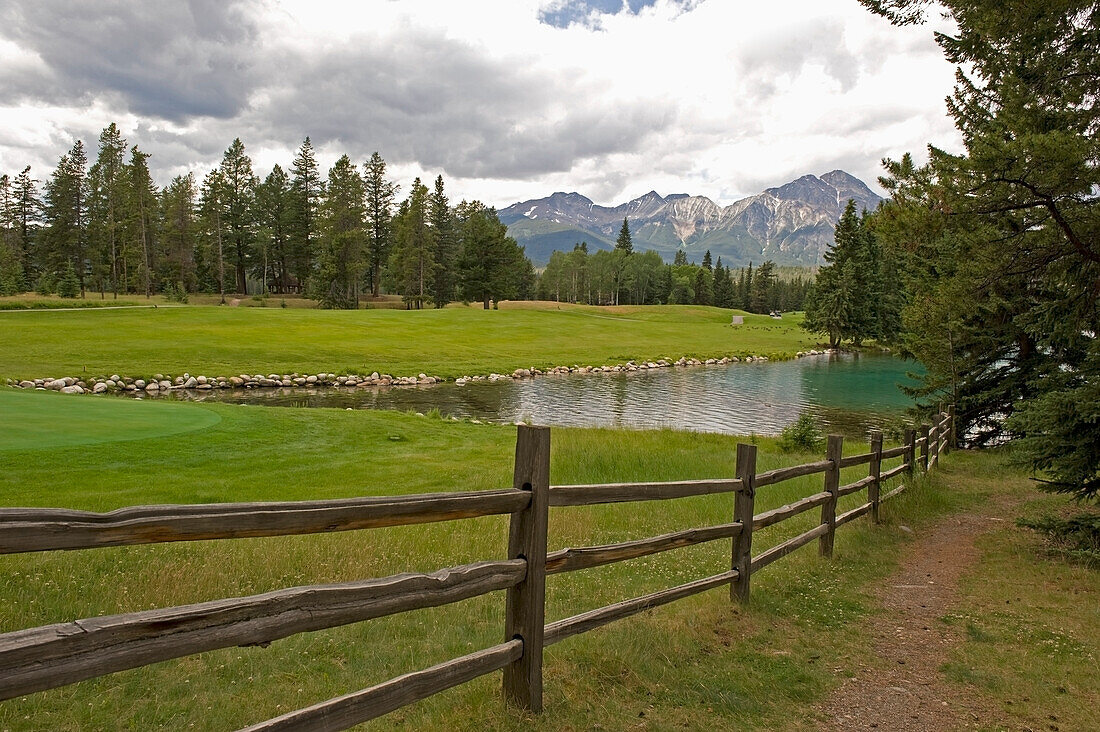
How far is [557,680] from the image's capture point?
460 cm

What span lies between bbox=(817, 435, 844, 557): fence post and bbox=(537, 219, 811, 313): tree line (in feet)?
393

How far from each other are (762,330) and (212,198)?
220ft

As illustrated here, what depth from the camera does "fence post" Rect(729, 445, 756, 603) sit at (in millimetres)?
6379

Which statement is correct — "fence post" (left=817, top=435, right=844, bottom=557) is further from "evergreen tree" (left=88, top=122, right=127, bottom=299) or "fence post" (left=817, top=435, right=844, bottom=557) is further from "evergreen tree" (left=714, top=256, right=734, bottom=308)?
"evergreen tree" (left=714, top=256, right=734, bottom=308)

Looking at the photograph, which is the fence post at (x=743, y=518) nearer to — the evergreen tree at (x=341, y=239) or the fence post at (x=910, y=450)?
the fence post at (x=910, y=450)

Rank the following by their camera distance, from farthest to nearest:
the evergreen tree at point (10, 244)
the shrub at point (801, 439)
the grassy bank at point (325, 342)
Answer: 1. the evergreen tree at point (10, 244)
2. the grassy bank at point (325, 342)
3. the shrub at point (801, 439)

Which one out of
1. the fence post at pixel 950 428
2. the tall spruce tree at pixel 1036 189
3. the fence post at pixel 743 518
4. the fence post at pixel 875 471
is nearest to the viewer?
the fence post at pixel 743 518

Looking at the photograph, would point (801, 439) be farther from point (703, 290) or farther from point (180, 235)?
point (703, 290)

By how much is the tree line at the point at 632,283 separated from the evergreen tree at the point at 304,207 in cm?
5747

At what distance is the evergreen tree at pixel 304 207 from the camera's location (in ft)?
255

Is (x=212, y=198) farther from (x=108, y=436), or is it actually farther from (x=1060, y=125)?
(x=1060, y=125)

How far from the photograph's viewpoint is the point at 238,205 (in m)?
75.1

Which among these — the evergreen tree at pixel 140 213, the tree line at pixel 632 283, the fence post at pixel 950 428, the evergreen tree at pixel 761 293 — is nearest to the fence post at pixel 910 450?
the fence post at pixel 950 428

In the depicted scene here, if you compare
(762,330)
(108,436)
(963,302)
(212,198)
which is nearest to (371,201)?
(212,198)
